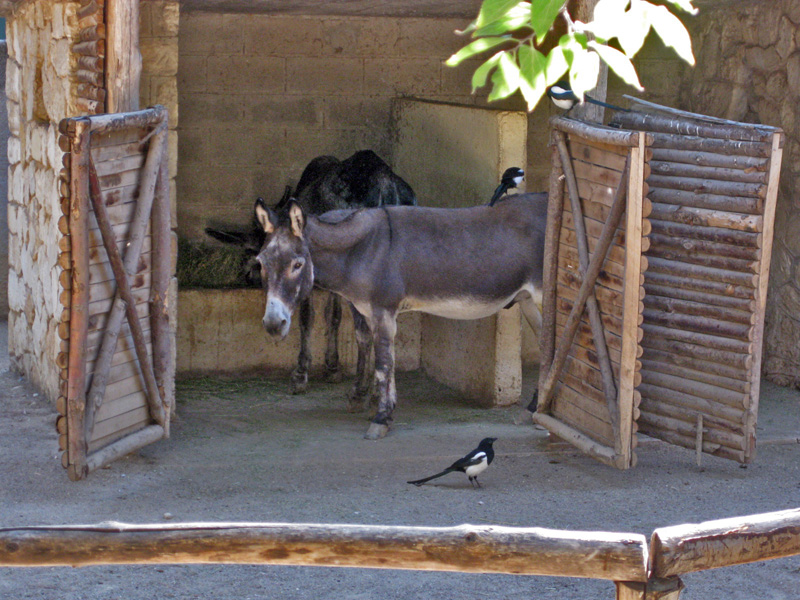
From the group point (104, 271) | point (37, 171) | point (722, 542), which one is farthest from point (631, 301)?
point (37, 171)

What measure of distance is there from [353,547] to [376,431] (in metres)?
3.44

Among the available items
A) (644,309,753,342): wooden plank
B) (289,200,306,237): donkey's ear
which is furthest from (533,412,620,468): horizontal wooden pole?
(289,200,306,237): donkey's ear

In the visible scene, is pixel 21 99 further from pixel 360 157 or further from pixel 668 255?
pixel 668 255

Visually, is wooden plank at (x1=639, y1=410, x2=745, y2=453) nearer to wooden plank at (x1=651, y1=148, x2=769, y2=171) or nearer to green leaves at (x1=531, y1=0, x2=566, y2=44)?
wooden plank at (x1=651, y1=148, x2=769, y2=171)

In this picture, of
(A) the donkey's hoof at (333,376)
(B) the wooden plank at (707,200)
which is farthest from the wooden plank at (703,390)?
(A) the donkey's hoof at (333,376)

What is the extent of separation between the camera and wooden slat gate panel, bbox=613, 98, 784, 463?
16.1 ft

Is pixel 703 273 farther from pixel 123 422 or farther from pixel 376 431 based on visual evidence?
pixel 123 422

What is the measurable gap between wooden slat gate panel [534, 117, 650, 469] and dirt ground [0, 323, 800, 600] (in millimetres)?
326

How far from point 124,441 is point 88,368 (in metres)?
0.49

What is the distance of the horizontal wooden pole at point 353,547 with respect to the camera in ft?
9.18

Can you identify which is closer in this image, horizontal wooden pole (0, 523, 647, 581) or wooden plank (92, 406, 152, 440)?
horizontal wooden pole (0, 523, 647, 581)

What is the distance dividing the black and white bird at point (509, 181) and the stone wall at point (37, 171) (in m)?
2.71

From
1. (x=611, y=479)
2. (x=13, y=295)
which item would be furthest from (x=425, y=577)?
(x=13, y=295)

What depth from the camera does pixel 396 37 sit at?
26.9 ft
